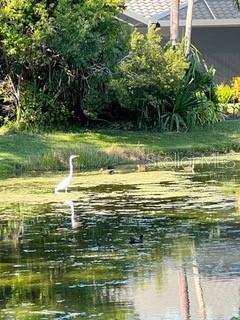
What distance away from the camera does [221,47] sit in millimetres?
45156

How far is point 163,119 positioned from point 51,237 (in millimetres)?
15859

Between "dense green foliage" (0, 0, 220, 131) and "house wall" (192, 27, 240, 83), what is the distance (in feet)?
39.0

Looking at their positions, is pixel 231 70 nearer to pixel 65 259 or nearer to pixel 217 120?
pixel 217 120

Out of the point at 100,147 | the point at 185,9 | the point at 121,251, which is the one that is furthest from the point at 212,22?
the point at 121,251

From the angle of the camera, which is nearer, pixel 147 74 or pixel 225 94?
pixel 147 74

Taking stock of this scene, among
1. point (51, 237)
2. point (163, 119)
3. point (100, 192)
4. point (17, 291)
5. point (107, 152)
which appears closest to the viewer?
point (17, 291)

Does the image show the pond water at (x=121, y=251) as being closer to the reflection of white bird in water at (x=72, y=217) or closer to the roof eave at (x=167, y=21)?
the reflection of white bird in water at (x=72, y=217)

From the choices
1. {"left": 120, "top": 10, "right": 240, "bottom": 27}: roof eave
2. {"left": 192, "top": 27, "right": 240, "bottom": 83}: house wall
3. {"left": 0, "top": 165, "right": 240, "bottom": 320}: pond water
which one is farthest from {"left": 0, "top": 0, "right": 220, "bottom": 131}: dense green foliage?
{"left": 192, "top": 27, "right": 240, "bottom": 83}: house wall

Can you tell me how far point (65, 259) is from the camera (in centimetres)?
1505

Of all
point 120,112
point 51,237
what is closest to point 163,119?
point 120,112

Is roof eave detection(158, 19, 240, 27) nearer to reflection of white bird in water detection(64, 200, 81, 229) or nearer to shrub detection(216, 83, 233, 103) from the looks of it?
shrub detection(216, 83, 233, 103)

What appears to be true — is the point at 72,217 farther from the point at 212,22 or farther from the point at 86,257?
the point at 212,22

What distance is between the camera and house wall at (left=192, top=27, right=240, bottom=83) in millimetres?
Result: 44906

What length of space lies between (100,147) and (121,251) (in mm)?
13679
